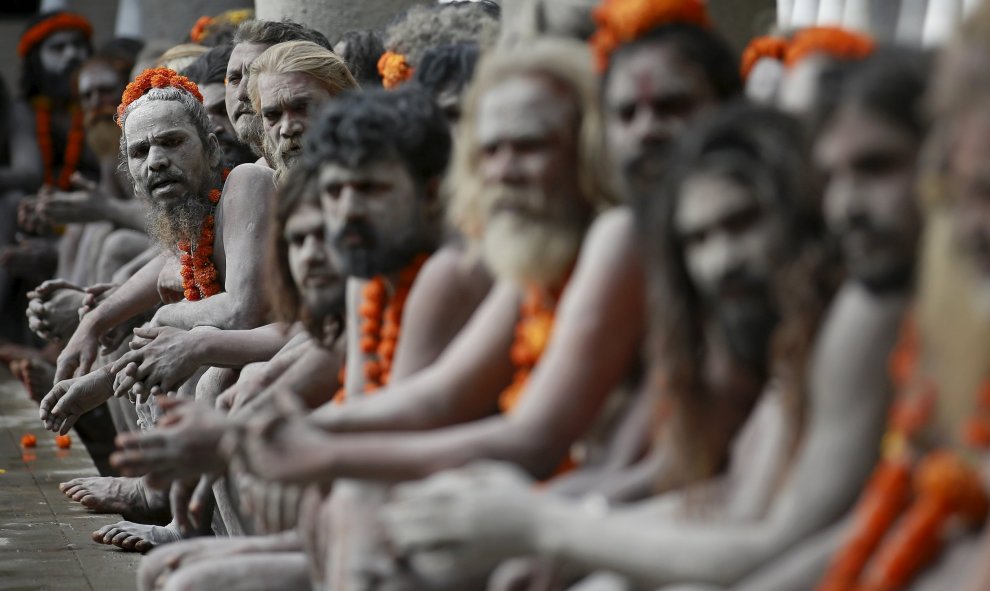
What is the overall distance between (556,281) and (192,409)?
0.88 meters

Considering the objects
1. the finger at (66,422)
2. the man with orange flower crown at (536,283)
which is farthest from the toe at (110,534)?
the man with orange flower crown at (536,283)

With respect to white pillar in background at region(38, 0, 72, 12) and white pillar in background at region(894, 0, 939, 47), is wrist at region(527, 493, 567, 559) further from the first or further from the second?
white pillar in background at region(38, 0, 72, 12)

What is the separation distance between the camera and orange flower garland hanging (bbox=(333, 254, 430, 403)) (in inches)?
177

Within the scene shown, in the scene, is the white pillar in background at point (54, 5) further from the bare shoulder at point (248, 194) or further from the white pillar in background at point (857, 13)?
the white pillar in background at point (857, 13)

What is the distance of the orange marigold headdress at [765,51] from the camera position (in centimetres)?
463

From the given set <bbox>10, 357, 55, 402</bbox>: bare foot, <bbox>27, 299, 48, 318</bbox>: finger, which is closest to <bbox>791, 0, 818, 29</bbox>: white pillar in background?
<bbox>27, 299, 48, 318</bbox>: finger

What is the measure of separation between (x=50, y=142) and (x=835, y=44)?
10.1 m

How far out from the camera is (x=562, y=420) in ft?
11.8

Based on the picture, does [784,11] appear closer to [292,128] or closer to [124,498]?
[292,128]

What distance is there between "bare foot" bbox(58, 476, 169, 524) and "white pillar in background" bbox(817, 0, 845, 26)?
2.96 m

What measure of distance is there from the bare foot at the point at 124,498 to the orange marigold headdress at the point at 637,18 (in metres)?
3.59

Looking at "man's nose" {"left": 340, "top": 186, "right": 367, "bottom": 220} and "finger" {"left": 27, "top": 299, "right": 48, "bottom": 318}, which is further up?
"man's nose" {"left": 340, "top": 186, "right": 367, "bottom": 220}

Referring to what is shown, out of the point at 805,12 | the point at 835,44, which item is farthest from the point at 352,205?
the point at 805,12

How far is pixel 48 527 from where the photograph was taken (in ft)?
22.9
